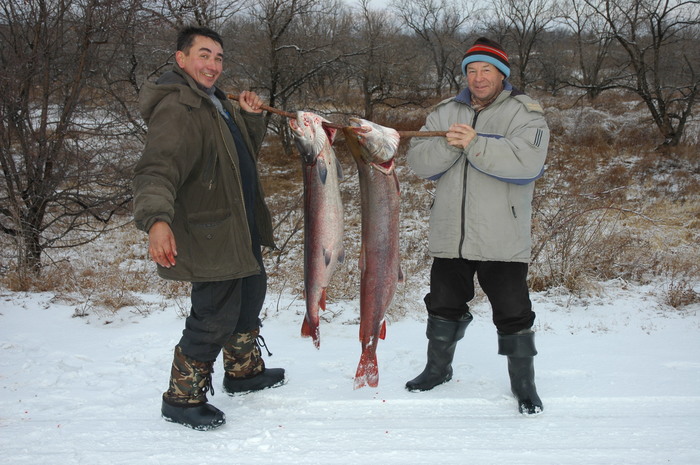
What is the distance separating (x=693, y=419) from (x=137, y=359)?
410cm

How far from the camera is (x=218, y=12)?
12.7 m

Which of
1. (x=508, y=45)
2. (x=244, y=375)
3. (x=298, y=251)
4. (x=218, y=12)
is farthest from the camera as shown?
(x=508, y=45)

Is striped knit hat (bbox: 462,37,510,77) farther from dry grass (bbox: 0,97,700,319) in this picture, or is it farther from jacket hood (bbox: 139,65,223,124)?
dry grass (bbox: 0,97,700,319)

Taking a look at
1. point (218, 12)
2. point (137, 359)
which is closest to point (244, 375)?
point (137, 359)

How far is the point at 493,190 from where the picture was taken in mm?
3211

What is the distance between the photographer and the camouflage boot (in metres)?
3.66

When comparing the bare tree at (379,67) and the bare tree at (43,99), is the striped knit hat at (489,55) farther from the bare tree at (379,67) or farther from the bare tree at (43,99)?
the bare tree at (379,67)

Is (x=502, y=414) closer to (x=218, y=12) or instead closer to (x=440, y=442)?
(x=440, y=442)

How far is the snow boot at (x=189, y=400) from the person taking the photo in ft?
10.3

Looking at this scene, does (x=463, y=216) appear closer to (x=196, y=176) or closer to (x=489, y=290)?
(x=489, y=290)

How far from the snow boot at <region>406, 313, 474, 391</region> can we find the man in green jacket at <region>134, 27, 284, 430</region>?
1378mm

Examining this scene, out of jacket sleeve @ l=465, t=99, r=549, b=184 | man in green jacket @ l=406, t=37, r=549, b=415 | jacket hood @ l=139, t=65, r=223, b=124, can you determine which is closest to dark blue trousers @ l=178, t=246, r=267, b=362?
jacket hood @ l=139, t=65, r=223, b=124

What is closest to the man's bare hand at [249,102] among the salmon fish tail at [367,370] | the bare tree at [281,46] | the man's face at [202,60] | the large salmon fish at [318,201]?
the man's face at [202,60]

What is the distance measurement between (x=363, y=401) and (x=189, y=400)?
1.17m
